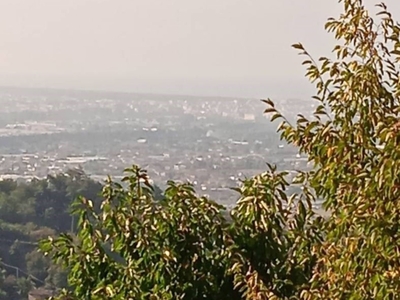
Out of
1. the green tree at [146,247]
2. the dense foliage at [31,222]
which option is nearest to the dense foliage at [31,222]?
the dense foliage at [31,222]

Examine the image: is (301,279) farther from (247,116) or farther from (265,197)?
(247,116)

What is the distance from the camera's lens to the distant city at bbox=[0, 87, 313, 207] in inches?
1063

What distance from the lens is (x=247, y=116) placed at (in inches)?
1106

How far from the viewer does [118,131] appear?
123ft

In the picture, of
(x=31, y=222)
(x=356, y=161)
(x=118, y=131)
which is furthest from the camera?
(x=118, y=131)

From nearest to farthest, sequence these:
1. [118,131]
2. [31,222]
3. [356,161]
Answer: [356,161], [31,222], [118,131]

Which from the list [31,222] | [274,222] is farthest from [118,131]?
[274,222]

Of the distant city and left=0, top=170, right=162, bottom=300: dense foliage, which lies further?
the distant city

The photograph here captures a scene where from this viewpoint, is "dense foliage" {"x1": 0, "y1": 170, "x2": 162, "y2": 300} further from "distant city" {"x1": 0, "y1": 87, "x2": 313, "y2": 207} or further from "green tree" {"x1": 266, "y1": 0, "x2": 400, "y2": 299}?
"green tree" {"x1": 266, "y1": 0, "x2": 400, "y2": 299}

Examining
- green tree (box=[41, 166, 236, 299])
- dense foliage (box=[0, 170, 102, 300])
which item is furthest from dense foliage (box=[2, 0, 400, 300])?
Result: dense foliage (box=[0, 170, 102, 300])

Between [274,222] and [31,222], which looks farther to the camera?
[31,222]

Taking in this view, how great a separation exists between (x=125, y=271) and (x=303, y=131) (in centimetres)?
132

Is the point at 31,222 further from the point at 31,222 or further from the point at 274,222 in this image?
the point at 274,222

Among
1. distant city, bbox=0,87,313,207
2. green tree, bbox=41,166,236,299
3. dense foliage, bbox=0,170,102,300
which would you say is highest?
green tree, bbox=41,166,236,299
